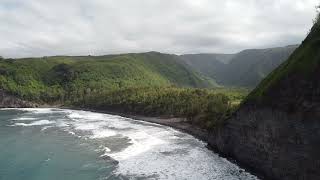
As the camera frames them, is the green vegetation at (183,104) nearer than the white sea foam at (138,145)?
No

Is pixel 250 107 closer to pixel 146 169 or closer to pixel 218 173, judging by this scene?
pixel 218 173

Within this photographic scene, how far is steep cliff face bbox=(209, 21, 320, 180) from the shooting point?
169 feet

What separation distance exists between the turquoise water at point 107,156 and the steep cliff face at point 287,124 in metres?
4.87

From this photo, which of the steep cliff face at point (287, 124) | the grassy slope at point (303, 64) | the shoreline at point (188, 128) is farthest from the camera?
the shoreline at point (188, 128)

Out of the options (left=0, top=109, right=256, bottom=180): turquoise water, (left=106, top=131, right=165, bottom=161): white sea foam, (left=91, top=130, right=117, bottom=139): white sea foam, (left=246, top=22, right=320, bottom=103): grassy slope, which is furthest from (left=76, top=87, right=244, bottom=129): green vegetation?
(left=246, top=22, right=320, bottom=103): grassy slope

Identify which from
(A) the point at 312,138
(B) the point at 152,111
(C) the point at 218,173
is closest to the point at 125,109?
(B) the point at 152,111

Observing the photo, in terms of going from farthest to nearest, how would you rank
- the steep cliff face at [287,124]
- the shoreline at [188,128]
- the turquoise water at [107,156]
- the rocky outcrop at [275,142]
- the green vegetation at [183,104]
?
the green vegetation at [183,104]
the shoreline at [188,128]
the turquoise water at [107,156]
the steep cliff face at [287,124]
the rocky outcrop at [275,142]

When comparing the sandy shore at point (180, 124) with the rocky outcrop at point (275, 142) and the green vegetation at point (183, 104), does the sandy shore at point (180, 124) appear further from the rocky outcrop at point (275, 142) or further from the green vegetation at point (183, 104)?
the rocky outcrop at point (275, 142)

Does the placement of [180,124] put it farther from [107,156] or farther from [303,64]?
[303,64]

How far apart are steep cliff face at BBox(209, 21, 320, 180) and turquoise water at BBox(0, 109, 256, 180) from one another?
192 inches

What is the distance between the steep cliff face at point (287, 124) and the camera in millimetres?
51406

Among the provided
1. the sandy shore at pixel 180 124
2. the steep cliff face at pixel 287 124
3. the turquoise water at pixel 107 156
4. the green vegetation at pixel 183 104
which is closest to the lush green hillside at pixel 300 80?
the steep cliff face at pixel 287 124

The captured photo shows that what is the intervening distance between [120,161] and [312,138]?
39.7 m

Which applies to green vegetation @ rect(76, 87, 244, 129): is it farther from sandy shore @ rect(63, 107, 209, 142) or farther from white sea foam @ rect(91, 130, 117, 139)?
white sea foam @ rect(91, 130, 117, 139)
